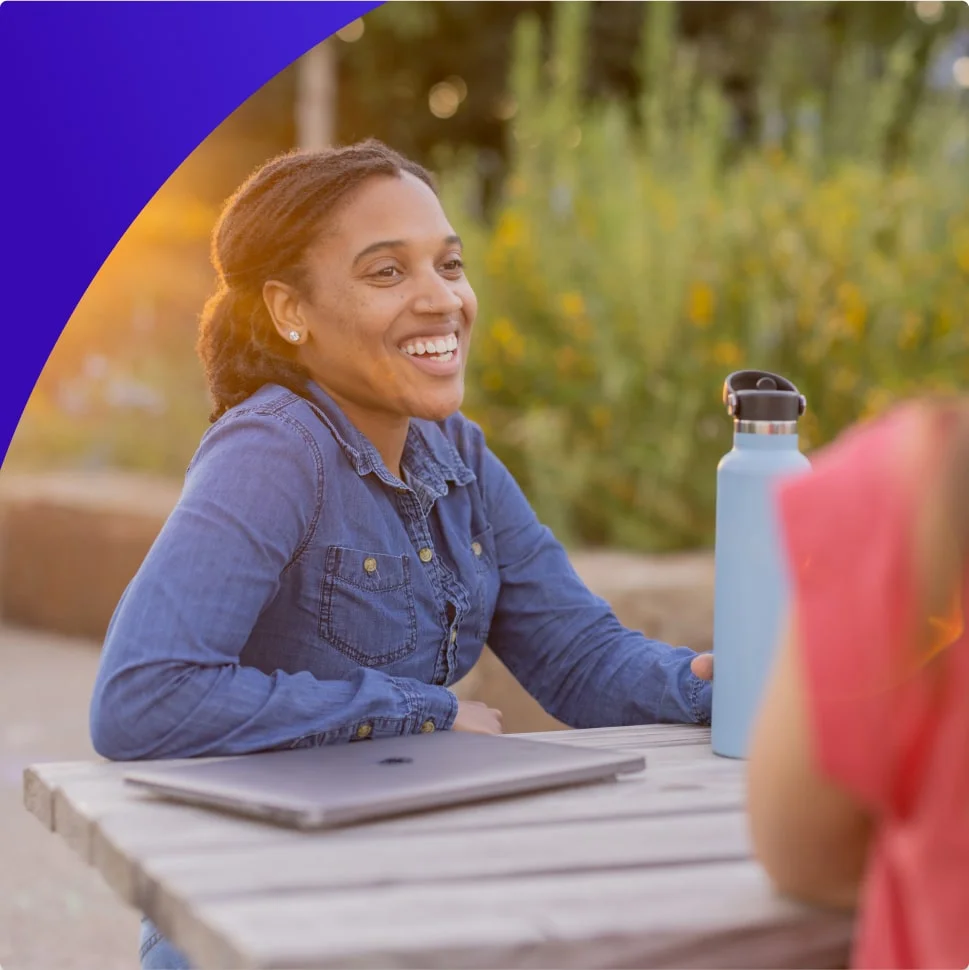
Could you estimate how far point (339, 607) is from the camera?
184 cm

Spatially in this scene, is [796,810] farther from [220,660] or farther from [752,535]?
[220,660]

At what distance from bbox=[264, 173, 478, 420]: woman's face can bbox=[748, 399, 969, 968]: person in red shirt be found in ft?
3.20

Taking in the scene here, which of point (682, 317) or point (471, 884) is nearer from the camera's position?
point (471, 884)

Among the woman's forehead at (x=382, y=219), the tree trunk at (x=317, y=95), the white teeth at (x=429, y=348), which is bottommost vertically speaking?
the white teeth at (x=429, y=348)

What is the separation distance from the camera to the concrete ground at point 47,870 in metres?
3.39

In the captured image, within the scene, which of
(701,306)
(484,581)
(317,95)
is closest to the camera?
(484,581)

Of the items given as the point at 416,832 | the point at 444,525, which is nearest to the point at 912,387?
the point at 444,525

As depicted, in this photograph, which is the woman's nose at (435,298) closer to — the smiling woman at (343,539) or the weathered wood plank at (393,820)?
the smiling woman at (343,539)

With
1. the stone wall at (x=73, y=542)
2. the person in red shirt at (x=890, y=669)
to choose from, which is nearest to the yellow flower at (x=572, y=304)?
the stone wall at (x=73, y=542)

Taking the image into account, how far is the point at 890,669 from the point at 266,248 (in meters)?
1.23

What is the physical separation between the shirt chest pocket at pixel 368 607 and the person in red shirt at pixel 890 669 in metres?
0.86

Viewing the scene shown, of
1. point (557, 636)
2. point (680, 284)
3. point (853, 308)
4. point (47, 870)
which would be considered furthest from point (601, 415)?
point (557, 636)

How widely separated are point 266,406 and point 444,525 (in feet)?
0.99

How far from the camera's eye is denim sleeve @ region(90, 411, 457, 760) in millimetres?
1605
